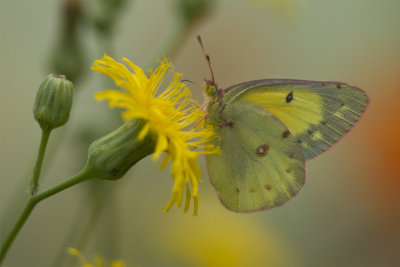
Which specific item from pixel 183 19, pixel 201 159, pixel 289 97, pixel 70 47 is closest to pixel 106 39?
pixel 70 47

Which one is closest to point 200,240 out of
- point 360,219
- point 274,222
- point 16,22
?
point 274,222

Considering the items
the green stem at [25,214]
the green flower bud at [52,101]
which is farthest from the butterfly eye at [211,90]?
the green stem at [25,214]

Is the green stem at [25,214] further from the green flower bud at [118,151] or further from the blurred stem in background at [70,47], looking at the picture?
the blurred stem in background at [70,47]

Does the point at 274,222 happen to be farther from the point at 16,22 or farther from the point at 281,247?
the point at 16,22

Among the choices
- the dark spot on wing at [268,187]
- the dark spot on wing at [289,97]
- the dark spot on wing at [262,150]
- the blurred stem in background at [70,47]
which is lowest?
the dark spot on wing at [268,187]

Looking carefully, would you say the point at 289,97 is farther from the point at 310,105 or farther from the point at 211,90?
the point at 211,90

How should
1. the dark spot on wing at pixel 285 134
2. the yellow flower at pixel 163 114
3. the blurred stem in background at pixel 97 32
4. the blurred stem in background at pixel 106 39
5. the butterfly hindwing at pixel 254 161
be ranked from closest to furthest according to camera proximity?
the yellow flower at pixel 163 114
the butterfly hindwing at pixel 254 161
the dark spot on wing at pixel 285 134
the blurred stem in background at pixel 106 39
the blurred stem in background at pixel 97 32
